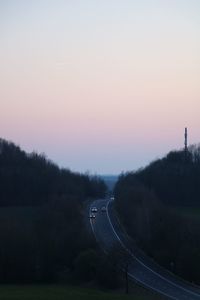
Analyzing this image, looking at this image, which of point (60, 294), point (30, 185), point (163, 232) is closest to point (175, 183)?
point (30, 185)

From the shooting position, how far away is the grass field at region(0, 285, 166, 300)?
46787 mm

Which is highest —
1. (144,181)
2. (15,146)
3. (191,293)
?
(15,146)

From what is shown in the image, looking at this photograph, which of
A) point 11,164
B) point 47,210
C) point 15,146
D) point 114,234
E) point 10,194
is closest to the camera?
point 47,210

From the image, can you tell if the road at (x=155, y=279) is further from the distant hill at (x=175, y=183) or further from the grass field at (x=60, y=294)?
the distant hill at (x=175, y=183)

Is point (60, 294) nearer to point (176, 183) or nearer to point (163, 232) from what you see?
point (163, 232)

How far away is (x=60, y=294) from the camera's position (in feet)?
160

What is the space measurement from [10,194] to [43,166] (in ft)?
75.5

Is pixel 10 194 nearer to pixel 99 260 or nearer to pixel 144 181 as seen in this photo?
pixel 144 181

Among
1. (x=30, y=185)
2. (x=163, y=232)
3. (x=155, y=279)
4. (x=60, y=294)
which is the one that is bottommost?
(x=60, y=294)

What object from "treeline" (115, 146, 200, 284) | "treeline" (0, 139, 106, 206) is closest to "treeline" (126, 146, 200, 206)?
"treeline" (0, 139, 106, 206)

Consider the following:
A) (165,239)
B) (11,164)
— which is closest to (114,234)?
(165,239)

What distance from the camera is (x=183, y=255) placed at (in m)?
64.2

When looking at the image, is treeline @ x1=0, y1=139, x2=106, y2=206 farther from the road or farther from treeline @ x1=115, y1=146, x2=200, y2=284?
the road

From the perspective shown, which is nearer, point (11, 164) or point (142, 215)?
point (142, 215)
